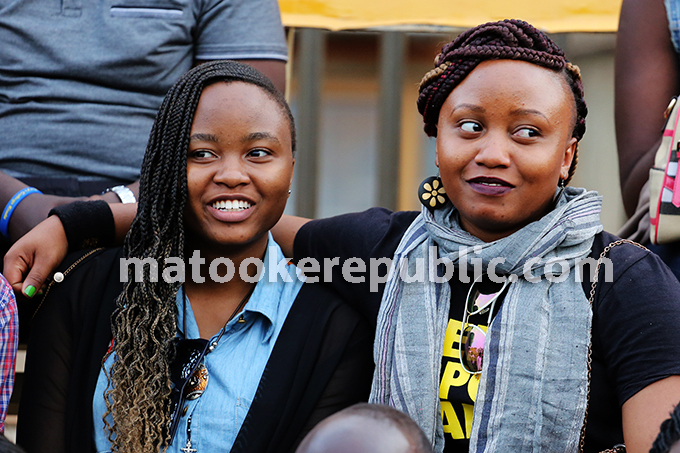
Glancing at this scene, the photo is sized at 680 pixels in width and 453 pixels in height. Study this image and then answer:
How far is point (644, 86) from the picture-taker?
2797mm

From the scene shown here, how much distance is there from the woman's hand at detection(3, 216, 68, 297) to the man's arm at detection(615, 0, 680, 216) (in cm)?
190

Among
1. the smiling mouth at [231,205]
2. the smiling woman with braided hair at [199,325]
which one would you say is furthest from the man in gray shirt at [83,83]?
the smiling mouth at [231,205]

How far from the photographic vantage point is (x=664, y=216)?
2.33m

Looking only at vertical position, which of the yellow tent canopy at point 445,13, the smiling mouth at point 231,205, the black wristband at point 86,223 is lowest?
the black wristband at point 86,223

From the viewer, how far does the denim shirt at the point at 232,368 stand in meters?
2.23

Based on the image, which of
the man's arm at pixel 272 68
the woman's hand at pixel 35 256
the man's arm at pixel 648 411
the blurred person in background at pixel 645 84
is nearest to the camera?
the man's arm at pixel 648 411

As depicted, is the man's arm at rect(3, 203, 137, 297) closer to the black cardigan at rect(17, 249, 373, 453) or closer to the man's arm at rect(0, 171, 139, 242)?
the black cardigan at rect(17, 249, 373, 453)

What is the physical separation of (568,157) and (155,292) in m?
1.25

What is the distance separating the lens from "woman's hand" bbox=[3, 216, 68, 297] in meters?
2.32

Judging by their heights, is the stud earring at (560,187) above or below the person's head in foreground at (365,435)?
above

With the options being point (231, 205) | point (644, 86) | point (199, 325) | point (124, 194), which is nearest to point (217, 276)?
point (199, 325)

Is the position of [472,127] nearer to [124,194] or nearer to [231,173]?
[231,173]

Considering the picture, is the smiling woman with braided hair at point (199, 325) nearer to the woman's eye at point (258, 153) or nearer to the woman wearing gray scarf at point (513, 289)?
the woman's eye at point (258, 153)

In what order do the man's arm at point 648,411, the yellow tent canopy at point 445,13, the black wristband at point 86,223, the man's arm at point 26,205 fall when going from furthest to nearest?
the yellow tent canopy at point 445,13, the man's arm at point 26,205, the black wristband at point 86,223, the man's arm at point 648,411
